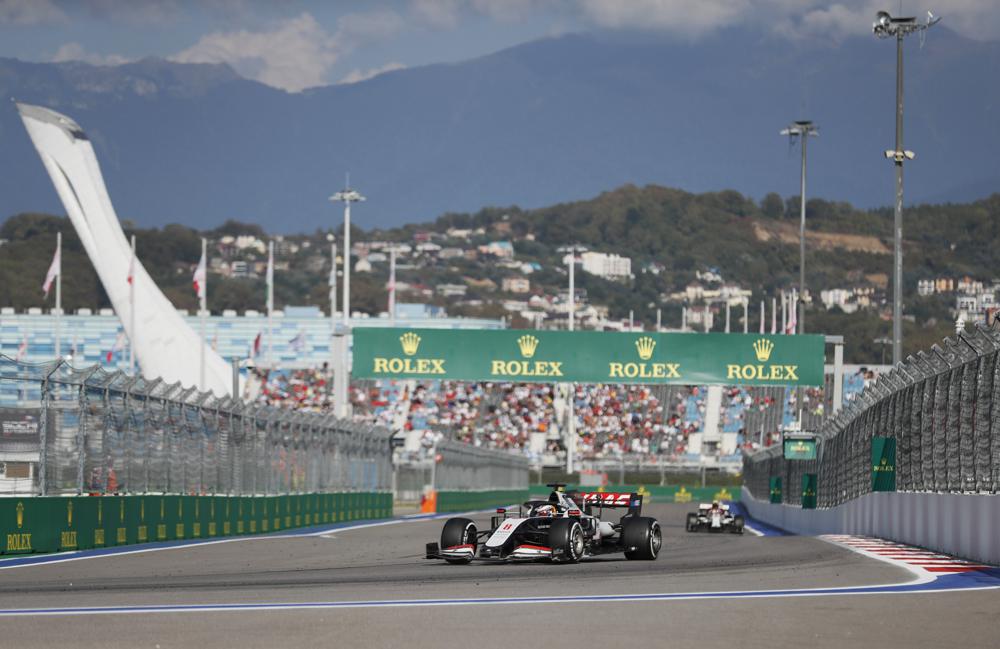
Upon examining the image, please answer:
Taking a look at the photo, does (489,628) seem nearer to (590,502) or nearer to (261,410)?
(590,502)

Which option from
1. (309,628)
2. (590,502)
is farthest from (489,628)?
(590,502)

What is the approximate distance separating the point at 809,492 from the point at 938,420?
16.7 meters

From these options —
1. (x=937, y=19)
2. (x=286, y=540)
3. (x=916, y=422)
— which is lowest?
(x=286, y=540)

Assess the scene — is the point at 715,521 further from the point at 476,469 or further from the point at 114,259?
the point at 114,259

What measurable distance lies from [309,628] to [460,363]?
40662 mm

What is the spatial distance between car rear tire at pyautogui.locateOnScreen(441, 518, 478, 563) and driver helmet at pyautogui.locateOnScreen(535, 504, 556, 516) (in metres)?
0.89

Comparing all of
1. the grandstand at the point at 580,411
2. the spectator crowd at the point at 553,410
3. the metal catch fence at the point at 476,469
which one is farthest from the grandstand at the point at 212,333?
the metal catch fence at the point at 476,469

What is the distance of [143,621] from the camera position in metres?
11.0

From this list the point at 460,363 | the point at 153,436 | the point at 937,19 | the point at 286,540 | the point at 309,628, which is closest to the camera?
the point at 309,628

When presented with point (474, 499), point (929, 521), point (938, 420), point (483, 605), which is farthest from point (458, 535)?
point (474, 499)

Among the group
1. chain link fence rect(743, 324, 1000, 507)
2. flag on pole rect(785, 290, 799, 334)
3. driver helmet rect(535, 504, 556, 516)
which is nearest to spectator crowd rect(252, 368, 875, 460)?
flag on pole rect(785, 290, 799, 334)

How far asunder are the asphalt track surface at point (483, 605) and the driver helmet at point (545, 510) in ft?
2.38

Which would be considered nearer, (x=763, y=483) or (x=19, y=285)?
(x=763, y=483)

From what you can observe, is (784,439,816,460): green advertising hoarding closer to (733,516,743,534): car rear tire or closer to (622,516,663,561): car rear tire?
(733,516,743,534): car rear tire
